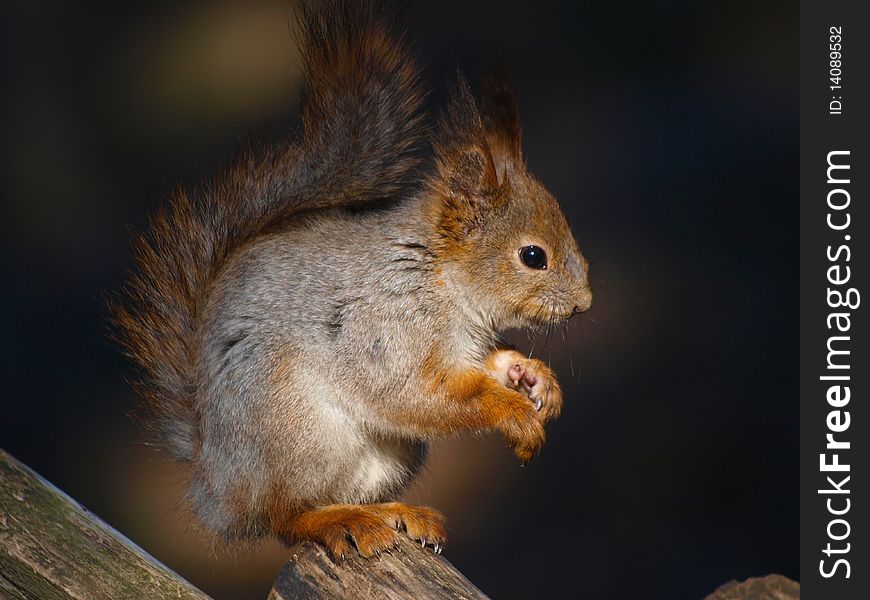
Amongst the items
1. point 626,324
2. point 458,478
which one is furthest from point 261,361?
point 626,324

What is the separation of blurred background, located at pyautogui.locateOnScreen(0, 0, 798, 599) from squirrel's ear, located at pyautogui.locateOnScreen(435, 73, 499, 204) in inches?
39.6

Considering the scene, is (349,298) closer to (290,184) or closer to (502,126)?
(290,184)

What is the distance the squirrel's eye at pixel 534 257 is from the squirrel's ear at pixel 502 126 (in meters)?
0.13

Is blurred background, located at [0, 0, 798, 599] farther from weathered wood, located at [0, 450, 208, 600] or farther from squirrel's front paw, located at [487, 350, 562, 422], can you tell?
weathered wood, located at [0, 450, 208, 600]

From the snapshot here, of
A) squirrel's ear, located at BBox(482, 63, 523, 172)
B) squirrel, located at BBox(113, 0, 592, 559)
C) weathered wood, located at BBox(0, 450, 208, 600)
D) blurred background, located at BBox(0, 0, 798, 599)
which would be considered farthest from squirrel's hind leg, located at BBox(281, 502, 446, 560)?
blurred background, located at BBox(0, 0, 798, 599)

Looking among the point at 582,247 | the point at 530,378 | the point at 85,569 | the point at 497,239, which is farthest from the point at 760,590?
A: the point at 582,247

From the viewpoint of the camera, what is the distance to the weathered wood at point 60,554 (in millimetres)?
1079

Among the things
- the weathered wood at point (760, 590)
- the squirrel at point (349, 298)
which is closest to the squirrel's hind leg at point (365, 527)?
the squirrel at point (349, 298)

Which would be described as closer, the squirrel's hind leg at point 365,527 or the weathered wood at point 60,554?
the weathered wood at point 60,554

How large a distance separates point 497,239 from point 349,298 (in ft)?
0.71

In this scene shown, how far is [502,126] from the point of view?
153 cm

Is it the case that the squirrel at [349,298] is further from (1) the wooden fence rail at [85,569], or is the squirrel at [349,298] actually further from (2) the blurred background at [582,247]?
(2) the blurred background at [582,247]

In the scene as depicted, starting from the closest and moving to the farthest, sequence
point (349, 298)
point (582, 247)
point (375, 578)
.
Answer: point (375, 578) → point (349, 298) → point (582, 247)

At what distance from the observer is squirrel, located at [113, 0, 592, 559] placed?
1.40 m
